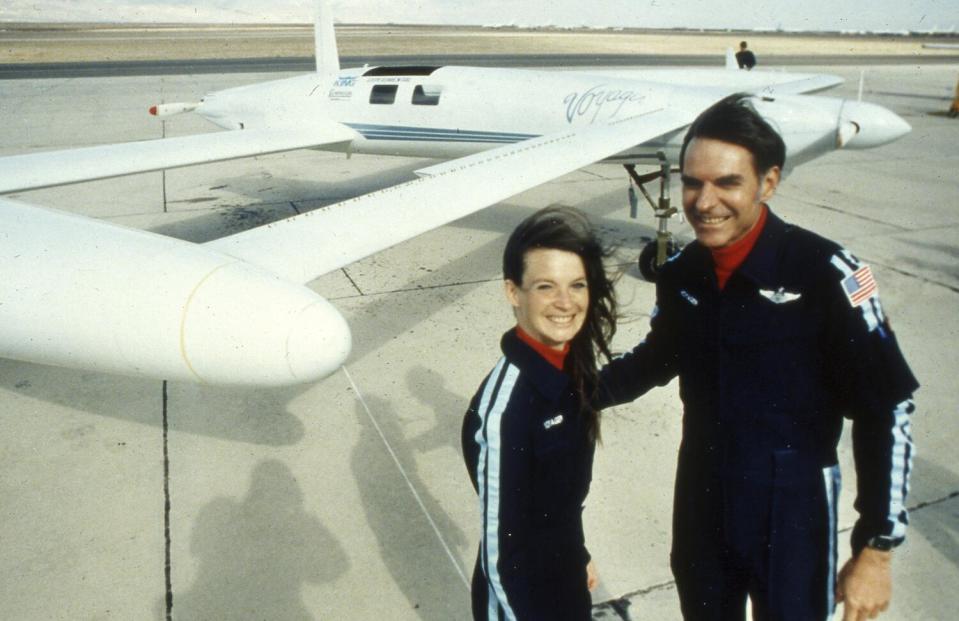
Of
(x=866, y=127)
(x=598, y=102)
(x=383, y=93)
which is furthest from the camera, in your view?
(x=383, y=93)

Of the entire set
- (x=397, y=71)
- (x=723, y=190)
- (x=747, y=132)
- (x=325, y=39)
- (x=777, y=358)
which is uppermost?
(x=325, y=39)

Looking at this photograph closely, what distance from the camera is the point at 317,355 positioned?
305 centimetres

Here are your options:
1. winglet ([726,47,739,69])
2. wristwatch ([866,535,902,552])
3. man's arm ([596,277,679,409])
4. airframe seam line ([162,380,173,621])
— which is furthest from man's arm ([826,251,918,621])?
winglet ([726,47,739,69])

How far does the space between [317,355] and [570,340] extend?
130 centimetres

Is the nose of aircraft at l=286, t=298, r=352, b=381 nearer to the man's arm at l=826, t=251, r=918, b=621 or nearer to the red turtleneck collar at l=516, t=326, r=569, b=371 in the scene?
the red turtleneck collar at l=516, t=326, r=569, b=371

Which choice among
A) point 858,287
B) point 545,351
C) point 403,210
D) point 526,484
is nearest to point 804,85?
point 403,210

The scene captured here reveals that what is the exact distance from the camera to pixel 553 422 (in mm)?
2135

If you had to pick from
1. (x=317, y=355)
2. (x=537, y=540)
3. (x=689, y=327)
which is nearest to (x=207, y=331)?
(x=317, y=355)

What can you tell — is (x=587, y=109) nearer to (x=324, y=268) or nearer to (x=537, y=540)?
(x=324, y=268)

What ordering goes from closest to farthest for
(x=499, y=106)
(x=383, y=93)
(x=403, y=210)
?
(x=403, y=210)
(x=499, y=106)
(x=383, y=93)

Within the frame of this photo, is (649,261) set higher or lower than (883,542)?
lower

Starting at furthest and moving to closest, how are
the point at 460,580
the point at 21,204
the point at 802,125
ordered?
the point at 802,125 < the point at 21,204 < the point at 460,580

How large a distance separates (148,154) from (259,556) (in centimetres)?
556

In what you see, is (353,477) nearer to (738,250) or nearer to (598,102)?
(738,250)
